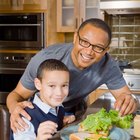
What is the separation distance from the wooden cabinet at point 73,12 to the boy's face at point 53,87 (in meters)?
2.05

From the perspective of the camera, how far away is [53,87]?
1.24 metres

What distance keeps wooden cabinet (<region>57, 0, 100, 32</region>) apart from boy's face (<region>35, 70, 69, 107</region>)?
2.05m

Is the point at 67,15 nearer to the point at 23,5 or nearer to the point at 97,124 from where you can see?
the point at 23,5

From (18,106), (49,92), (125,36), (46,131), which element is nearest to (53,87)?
(49,92)

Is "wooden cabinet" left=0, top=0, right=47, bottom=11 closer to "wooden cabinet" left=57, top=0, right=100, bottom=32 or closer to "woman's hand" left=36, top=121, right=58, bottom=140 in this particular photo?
"wooden cabinet" left=57, top=0, right=100, bottom=32

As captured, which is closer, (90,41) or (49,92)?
(49,92)

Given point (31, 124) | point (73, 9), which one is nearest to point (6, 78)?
point (73, 9)

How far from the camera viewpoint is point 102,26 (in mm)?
1446

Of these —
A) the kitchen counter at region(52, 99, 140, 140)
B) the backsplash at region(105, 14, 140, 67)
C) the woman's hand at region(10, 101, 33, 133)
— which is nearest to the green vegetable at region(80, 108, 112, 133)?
the kitchen counter at region(52, 99, 140, 140)

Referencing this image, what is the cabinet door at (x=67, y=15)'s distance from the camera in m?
3.25

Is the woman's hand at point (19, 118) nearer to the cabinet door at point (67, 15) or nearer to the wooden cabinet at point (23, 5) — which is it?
the wooden cabinet at point (23, 5)

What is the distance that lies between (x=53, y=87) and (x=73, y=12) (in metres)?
2.16

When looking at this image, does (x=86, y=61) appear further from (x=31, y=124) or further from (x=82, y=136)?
(x=82, y=136)

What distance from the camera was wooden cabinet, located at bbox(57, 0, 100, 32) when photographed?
3238 millimetres
